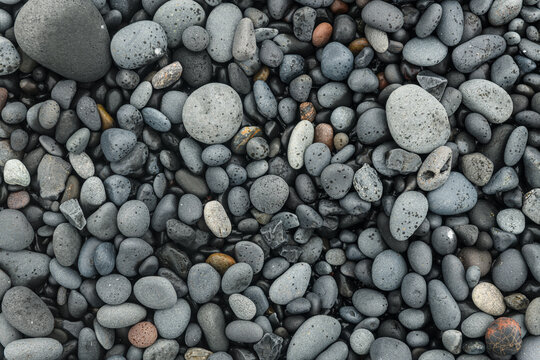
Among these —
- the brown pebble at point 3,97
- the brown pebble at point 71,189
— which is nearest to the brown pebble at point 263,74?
the brown pebble at point 71,189

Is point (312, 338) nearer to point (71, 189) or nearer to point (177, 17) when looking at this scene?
point (71, 189)

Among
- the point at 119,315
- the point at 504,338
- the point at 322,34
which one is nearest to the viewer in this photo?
the point at 504,338

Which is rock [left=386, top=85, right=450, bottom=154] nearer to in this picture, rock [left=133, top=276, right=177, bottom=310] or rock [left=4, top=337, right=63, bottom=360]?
rock [left=133, top=276, right=177, bottom=310]

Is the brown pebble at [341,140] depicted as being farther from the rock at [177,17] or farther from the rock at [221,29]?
the rock at [177,17]

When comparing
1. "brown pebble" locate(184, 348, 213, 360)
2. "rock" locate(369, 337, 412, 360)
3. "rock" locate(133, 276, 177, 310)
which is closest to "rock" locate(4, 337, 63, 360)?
"rock" locate(133, 276, 177, 310)

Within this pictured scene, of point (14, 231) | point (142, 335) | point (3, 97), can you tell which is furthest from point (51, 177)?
point (142, 335)

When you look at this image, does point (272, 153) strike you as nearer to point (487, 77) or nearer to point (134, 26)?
point (134, 26)
